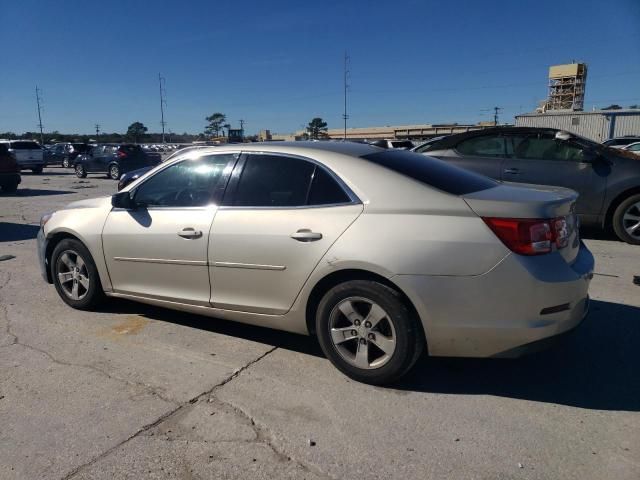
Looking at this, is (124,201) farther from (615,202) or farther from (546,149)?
(615,202)

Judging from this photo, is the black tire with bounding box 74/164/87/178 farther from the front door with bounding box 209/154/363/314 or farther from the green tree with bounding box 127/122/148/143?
the green tree with bounding box 127/122/148/143

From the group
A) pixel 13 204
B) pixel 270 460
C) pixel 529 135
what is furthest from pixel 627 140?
pixel 270 460

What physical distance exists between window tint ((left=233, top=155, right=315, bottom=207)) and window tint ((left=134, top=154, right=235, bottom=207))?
26 cm

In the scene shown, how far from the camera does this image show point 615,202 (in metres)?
7.20

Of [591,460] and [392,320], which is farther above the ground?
[392,320]

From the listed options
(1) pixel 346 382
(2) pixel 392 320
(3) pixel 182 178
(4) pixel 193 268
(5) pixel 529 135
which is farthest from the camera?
(5) pixel 529 135

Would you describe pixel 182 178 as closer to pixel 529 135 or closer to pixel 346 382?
pixel 346 382

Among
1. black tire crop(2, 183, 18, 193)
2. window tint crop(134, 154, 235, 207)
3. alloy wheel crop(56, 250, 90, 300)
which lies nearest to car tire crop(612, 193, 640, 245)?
window tint crop(134, 154, 235, 207)

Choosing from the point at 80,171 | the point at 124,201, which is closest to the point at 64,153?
the point at 80,171

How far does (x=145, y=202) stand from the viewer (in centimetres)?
429

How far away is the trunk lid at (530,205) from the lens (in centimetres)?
295

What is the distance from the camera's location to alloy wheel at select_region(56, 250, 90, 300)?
4.68 m

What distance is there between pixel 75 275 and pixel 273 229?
2368 millimetres

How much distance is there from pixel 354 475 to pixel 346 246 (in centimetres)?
133
